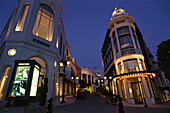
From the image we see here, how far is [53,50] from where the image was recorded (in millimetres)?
15570

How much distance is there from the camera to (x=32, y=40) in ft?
44.1

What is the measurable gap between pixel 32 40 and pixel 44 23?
4957 mm

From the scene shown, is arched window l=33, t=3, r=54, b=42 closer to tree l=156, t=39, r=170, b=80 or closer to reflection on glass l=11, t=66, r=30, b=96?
reflection on glass l=11, t=66, r=30, b=96

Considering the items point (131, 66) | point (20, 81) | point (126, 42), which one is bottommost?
point (20, 81)

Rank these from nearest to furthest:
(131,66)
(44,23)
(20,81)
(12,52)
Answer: (20,81)
(12,52)
(131,66)
(44,23)

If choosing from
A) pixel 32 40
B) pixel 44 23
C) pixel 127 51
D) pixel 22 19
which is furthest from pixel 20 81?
pixel 127 51

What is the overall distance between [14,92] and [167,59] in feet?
61.1

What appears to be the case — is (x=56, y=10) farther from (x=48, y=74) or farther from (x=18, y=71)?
(x=18, y=71)

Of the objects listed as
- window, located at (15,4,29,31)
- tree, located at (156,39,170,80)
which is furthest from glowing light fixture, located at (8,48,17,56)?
tree, located at (156,39,170,80)

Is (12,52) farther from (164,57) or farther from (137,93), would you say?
(164,57)

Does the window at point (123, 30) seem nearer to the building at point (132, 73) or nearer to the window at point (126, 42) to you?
the building at point (132, 73)

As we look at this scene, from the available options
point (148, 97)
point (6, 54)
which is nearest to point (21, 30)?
point (6, 54)

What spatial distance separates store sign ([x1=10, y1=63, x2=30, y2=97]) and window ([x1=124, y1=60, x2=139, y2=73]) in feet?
52.4

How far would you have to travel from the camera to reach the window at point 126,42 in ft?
56.9
